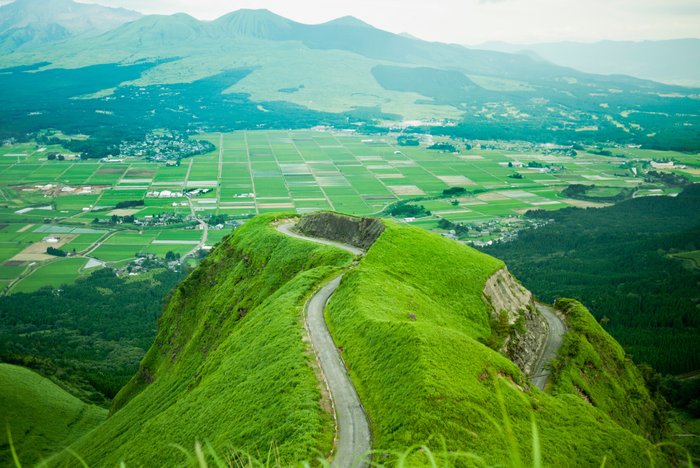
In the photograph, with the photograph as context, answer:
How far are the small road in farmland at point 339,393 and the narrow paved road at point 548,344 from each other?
2188 centimetres

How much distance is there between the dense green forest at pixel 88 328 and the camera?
105m

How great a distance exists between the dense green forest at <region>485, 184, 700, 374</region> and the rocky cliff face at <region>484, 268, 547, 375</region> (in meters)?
24.6

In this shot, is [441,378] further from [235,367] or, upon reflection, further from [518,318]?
[518,318]

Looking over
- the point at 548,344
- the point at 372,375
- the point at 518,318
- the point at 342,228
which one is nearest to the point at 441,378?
the point at 372,375

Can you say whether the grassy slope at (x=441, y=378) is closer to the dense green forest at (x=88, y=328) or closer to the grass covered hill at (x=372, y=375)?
the grass covered hill at (x=372, y=375)

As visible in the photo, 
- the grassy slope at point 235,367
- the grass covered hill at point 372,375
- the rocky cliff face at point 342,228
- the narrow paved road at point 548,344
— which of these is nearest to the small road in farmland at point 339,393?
the grass covered hill at point 372,375

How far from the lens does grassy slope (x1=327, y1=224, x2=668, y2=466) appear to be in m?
33.8

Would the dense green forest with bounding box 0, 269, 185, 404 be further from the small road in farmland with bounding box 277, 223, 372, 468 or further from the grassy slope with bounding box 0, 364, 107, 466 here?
the small road in farmland with bounding box 277, 223, 372, 468

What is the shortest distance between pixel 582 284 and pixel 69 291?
12988 cm

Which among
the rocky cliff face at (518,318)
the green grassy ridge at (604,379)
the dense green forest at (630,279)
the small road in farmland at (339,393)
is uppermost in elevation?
the small road in farmland at (339,393)

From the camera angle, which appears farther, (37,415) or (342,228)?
(342,228)

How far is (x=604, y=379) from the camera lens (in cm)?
6294

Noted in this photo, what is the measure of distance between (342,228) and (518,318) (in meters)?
30.7

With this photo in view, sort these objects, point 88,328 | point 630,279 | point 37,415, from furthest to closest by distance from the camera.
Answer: point 630,279, point 88,328, point 37,415
